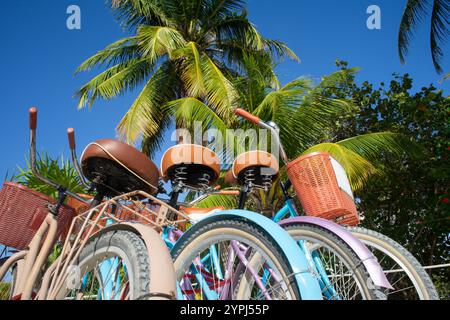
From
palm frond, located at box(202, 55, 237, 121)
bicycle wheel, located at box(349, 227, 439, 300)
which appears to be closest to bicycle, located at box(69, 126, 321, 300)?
bicycle wheel, located at box(349, 227, 439, 300)

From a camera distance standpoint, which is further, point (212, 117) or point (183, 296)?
point (212, 117)

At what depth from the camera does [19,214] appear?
8.18ft

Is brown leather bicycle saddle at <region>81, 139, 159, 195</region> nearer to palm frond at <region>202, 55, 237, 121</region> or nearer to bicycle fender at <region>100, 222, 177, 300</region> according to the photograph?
bicycle fender at <region>100, 222, 177, 300</region>

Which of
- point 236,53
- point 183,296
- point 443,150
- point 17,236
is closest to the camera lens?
point 183,296

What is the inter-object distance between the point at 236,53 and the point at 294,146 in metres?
5.70

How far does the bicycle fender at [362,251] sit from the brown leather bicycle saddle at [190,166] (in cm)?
52

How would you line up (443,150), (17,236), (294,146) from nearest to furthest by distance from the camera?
(17,236) < (294,146) < (443,150)

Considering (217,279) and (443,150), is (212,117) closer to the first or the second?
(443,150)

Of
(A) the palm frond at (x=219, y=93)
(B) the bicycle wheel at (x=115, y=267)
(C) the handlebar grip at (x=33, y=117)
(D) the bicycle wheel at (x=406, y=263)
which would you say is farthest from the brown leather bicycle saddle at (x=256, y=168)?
(A) the palm frond at (x=219, y=93)

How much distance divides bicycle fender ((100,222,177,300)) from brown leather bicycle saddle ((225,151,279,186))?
0.85 m

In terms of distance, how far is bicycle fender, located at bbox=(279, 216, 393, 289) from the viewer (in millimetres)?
1695
